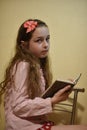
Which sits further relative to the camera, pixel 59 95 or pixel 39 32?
pixel 39 32

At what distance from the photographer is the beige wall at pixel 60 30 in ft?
6.43

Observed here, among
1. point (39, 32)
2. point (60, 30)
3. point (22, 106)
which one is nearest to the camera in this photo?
point (22, 106)

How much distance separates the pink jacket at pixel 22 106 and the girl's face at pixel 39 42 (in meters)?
0.15

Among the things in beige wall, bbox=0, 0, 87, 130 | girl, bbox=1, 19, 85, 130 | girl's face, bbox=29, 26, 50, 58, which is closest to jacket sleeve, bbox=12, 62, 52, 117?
girl, bbox=1, 19, 85, 130

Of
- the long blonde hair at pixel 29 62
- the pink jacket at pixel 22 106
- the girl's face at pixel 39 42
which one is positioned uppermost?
the girl's face at pixel 39 42

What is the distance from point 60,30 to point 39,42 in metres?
0.43

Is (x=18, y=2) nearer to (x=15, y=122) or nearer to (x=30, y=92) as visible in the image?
(x=30, y=92)

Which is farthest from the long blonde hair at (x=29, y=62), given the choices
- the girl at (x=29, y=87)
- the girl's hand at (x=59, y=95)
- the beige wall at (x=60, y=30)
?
the beige wall at (x=60, y=30)

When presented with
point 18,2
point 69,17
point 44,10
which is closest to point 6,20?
point 18,2

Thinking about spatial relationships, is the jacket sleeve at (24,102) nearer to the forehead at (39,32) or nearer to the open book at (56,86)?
the open book at (56,86)

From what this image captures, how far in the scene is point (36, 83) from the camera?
154cm

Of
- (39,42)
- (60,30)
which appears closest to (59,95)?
(39,42)

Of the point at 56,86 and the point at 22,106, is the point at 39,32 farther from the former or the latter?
Answer: the point at 22,106

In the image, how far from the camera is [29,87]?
1485 millimetres
